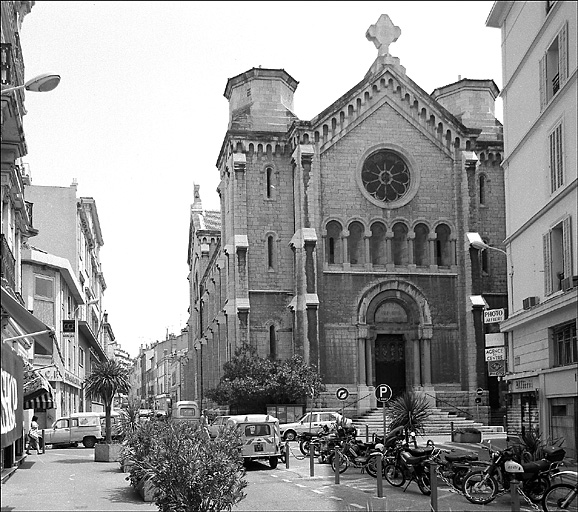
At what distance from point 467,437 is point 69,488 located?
18.4 m

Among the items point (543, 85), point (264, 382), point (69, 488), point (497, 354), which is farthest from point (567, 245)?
point (264, 382)

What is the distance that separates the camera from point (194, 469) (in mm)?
13273

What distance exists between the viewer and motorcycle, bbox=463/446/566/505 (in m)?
16.8

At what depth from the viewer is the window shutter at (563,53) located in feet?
78.4

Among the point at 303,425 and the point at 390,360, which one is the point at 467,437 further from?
the point at 390,360

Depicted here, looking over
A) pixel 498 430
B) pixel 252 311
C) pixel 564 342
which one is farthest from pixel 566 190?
pixel 252 311

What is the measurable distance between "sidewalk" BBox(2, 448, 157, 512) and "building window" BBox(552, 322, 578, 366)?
11609 millimetres

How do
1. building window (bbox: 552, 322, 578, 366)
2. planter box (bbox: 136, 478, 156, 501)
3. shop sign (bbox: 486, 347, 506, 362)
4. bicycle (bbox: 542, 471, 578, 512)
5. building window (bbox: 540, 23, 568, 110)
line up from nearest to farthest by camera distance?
bicycle (bbox: 542, 471, 578, 512) < planter box (bbox: 136, 478, 156, 501) < building window (bbox: 552, 322, 578, 366) < building window (bbox: 540, 23, 568, 110) < shop sign (bbox: 486, 347, 506, 362)

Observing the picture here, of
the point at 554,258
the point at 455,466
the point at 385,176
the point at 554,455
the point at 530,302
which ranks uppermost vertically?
the point at 385,176

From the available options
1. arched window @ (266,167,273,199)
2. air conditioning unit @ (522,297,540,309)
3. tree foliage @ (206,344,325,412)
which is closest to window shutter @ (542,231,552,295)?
air conditioning unit @ (522,297,540,309)

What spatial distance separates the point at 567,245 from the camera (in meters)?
23.9

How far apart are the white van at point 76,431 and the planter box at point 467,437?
15.9 m

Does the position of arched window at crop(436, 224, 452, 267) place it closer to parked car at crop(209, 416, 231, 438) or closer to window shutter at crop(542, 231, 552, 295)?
parked car at crop(209, 416, 231, 438)

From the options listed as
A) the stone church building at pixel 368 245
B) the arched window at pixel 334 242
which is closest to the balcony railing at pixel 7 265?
the stone church building at pixel 368 245
